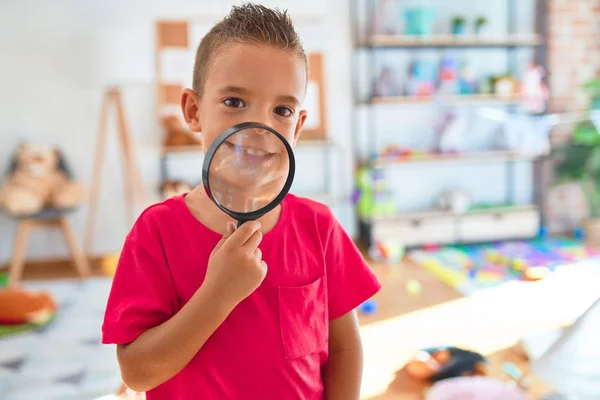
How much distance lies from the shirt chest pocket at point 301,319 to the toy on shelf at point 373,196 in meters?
3.35

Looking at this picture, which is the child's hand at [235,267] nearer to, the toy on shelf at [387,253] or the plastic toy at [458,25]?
the toy on shelf at [387,253]

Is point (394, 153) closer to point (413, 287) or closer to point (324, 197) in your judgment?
point (324, 197)

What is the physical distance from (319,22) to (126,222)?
2.04 metres

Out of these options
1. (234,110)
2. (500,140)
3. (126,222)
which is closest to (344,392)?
(234,110)

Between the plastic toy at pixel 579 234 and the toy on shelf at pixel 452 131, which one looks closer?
the toy on shelf at pixel 452 131

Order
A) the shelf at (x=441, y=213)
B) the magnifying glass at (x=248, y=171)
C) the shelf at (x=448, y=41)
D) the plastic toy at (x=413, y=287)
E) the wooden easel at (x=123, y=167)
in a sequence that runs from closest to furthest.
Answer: the magnifying glass at (x=248, y=171) < the plastic toy at (x=413, y=287) < the wooden easel at (x=123, y=167) < the shelf at (x=448, y=41) < the shelf at (x=441, y=213)

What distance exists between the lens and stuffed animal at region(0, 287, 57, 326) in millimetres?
2828

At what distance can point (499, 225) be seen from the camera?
4.34 metres

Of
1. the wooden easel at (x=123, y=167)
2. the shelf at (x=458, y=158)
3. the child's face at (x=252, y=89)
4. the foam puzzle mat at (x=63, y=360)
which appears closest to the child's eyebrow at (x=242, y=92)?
the child's face at (x=252, y=89)

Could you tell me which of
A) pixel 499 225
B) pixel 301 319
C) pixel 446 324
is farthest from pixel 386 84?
pixel 301 319

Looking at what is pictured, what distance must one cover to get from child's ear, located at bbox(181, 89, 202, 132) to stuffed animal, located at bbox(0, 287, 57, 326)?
2.42 metres

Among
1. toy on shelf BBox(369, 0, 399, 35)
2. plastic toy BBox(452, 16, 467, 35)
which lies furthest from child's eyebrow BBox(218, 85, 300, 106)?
plastic toy BBox(452, 16, 467, 35)

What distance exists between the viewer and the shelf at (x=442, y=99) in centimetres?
409

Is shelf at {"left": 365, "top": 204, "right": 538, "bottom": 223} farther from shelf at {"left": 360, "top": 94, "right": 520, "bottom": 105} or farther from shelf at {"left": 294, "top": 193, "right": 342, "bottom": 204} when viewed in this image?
shelf at {"left": 360, "top": 94, "right": 520, "bottom": 105}
